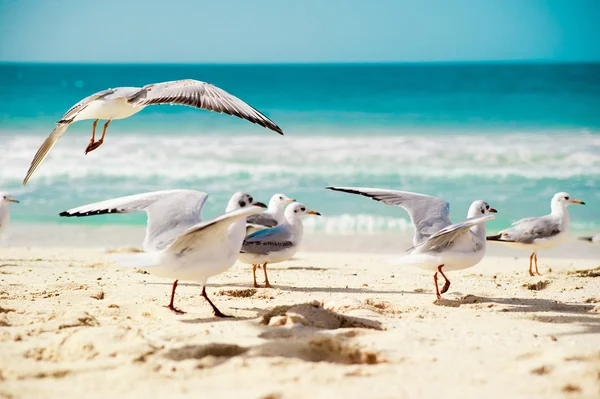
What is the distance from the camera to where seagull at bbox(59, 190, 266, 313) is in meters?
5.09

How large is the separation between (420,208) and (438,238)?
1.53 ft

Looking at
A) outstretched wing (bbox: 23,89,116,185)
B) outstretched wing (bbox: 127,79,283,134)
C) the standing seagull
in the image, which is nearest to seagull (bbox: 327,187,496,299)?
outstretched wing (bbox: 127,79,283,134)

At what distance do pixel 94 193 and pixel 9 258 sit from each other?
5.51 m

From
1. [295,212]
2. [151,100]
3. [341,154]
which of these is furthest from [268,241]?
[341,154]

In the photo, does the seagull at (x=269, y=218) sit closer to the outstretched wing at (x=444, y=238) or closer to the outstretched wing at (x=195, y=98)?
the outstretched wing at (x=195, y=98)

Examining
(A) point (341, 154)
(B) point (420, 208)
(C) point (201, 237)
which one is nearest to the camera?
(C) point (201, 237)

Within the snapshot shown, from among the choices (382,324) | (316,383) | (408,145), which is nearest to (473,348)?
(382,324)

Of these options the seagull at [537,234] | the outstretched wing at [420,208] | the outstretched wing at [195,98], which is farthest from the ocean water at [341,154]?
the outstretched wing at [195,98]

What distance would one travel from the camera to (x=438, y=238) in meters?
5.83

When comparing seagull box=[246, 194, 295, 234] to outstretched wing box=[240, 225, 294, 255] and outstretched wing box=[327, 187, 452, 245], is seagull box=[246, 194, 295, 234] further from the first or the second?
outstretched wing box=[327, 187, 452, 245]

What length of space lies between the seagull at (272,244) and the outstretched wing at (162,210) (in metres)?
1.38

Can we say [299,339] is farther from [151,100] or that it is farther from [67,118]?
[67,118]

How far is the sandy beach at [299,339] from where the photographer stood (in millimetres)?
3588

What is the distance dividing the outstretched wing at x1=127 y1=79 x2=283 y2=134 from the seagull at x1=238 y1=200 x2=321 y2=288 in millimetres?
1496
